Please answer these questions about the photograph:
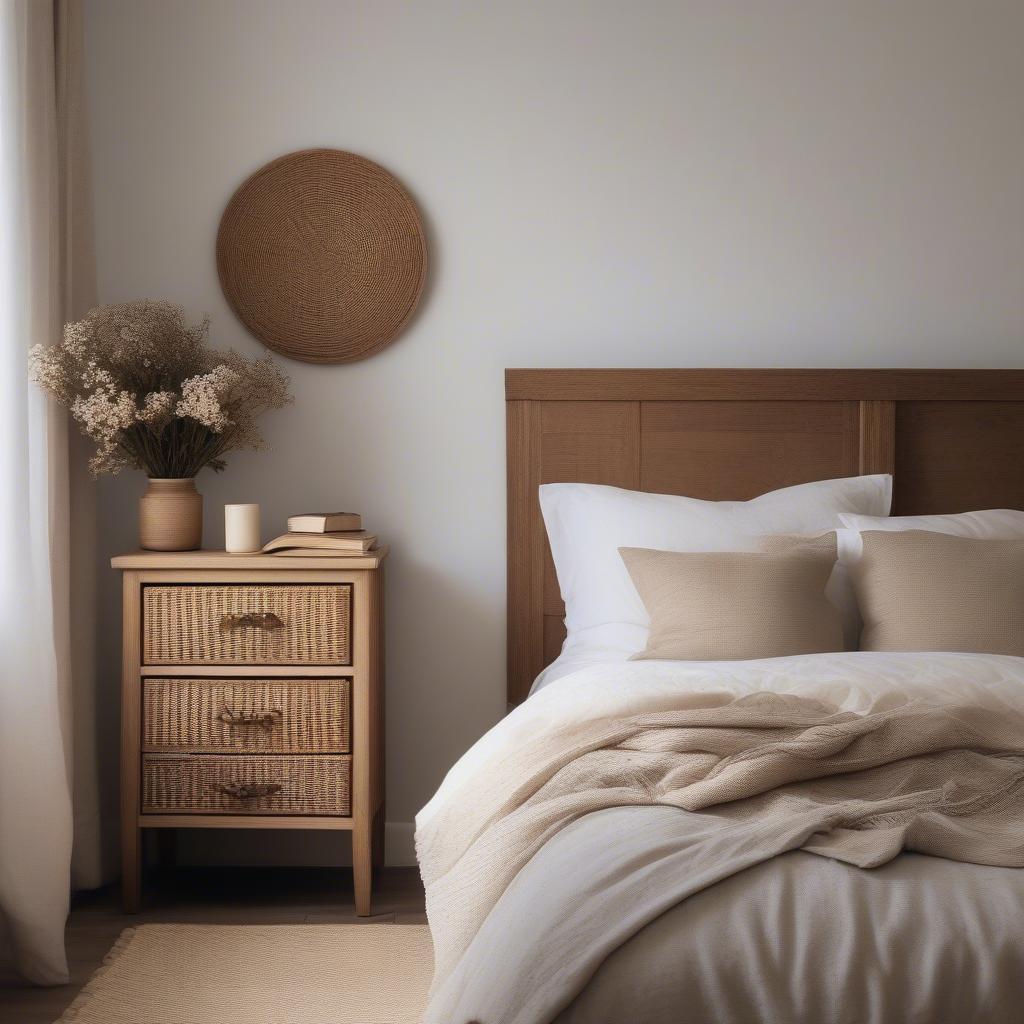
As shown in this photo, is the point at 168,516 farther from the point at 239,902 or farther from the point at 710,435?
the point at 710,435

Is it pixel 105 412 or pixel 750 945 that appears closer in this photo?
pixel 750 945

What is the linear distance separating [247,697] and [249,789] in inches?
8.9

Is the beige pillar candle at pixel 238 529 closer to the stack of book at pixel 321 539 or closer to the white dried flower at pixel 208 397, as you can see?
the stack of book at pixel 321 539

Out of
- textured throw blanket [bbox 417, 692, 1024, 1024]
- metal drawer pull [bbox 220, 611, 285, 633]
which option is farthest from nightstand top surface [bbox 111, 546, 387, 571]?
textured throw blanket [bbox 417, 692, 1024, 1024]

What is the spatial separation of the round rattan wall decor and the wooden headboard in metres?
0.45

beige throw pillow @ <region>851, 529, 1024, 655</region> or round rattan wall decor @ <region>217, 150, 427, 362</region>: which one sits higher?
round rattan wall decor @ <region>217, 150, 427, 362</region>

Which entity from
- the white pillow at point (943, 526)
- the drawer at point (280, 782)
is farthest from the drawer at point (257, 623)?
the white pillow at point (943, 526)

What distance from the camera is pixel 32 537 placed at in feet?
7.69

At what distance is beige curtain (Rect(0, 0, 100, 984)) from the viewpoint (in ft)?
7.40

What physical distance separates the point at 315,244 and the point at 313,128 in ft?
1.09

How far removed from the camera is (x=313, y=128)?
2.99 meters

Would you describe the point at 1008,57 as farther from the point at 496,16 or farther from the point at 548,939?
the point at 548,939

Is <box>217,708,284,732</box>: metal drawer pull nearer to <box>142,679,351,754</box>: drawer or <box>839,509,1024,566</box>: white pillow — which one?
<box>142,679,351,754</box>: drawer

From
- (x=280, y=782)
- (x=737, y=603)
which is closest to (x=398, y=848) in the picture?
(x=280, y=782)
